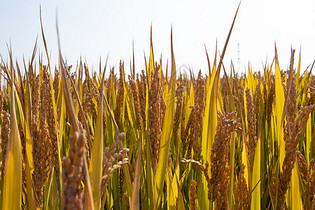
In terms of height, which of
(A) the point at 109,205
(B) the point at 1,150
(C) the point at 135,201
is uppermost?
(B) the point at 1,150

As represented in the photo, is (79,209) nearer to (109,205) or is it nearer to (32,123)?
(32,123)

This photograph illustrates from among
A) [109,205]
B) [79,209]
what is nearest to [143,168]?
[109,205]

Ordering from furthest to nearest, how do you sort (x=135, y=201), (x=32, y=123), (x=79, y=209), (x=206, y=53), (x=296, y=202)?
1. (x=206, y=53)
2. (x=296, y=202)
3. (x=32, y=123)
4. (x=135, y=201)
5. (x=79, y=209)

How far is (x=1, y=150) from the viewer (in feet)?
2.44

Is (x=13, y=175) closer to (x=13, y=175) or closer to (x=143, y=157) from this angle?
(x=13, y=175)

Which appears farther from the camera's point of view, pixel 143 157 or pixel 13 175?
pixel 143 157

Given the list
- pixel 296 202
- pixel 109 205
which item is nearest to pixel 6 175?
pixel 109 205

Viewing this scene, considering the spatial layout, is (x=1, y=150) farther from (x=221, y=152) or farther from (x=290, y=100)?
(x=290, y=100)

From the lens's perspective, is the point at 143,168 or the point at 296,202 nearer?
the point at 296,202

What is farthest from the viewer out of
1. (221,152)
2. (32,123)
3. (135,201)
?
(32,123)

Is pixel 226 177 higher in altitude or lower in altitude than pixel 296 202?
higher

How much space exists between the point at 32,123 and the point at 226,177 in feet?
1.91

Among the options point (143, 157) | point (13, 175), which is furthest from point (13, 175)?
point (143, 157)

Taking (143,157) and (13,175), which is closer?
(13,175)
